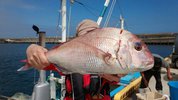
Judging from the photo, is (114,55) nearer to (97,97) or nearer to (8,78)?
(97,97)

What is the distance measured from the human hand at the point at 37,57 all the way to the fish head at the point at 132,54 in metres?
0.65

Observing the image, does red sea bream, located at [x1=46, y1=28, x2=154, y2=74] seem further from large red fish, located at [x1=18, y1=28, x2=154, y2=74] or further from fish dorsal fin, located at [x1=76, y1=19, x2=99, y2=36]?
fish dorsal fin, located at [x1=76, y1=19, x2=99, y2=36]

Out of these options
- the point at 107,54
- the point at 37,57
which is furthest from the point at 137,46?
the point at 37,57

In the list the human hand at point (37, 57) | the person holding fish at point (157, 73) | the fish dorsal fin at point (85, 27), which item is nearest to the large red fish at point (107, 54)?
the human hand at point (37, 57)

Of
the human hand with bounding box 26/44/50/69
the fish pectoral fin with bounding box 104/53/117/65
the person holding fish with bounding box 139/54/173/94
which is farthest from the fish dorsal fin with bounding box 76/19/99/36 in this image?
the person holding fish with bounding box 139/54/173/94

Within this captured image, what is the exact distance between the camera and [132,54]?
5.19ft

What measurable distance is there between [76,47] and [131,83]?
21.7 feet

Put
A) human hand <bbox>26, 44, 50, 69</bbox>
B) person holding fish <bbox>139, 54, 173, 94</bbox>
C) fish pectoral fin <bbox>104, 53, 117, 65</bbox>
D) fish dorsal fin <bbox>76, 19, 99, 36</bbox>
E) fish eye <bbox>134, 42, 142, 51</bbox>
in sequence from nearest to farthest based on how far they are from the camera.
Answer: fish pectoral fin <bbox>104, 53, 117, 65</bbox> → fish eye <bbox>134, 42, 142, 51</bbox> → human hand <bbox>26, 44, 50, 69</bbox> → fish dorsal fin <bbox>76, 19, 99, 36</bbox> → person holding fish <bbox>139, 54, 173, 94</bbox>

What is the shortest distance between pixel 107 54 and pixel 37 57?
0.68 m

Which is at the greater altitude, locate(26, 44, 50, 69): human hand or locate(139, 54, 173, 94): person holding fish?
locate(26, 44, 50, 69): human hand

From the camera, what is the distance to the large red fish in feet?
5.03

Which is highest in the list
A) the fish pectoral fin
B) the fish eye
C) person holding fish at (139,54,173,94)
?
the fish eye

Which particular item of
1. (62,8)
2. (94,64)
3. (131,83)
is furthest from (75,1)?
(94,64)

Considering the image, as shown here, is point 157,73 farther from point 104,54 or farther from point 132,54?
point 104,54
